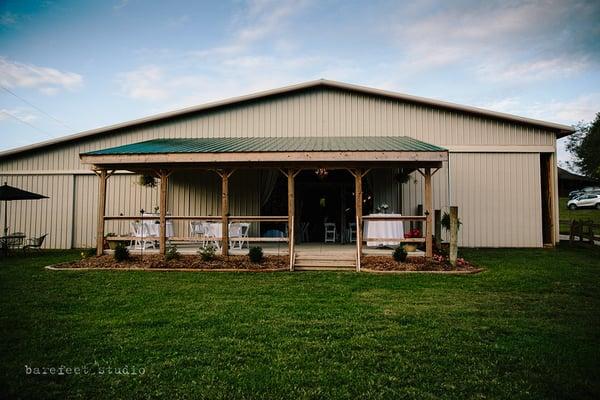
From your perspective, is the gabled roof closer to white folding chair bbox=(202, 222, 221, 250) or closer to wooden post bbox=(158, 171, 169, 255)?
wooden post bbox=(158, 171, 169, 255)

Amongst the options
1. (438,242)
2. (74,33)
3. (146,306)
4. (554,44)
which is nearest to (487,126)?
(554,44)

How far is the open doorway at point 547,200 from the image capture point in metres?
12.9

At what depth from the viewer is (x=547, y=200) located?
13211mm

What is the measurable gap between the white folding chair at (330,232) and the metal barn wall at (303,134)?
6.95 ft

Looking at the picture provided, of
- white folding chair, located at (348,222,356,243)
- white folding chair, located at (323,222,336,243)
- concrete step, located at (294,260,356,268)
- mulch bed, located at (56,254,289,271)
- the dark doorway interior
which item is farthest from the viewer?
the dark doorway interior

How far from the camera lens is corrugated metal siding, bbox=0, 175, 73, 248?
13594 millimetres

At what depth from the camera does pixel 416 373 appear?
334 cm

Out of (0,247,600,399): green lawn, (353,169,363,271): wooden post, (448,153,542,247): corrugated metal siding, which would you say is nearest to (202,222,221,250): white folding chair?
(0,247,600,399): green lawn

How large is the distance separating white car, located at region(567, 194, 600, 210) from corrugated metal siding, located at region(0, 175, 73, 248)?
35.2 meters

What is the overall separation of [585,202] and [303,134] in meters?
28.4

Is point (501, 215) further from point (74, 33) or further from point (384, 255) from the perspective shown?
point (74, 33)

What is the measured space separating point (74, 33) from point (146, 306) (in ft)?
49.2

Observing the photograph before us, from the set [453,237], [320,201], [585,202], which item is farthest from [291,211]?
[585,202]

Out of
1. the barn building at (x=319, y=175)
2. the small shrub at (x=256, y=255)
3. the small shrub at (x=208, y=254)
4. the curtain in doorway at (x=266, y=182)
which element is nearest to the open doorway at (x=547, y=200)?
the barn building at (x=319, y=175)
